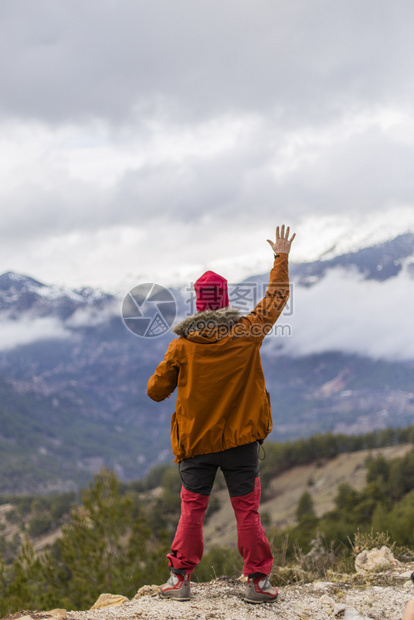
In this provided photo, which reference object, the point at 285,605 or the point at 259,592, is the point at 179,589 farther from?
the point at 285,605

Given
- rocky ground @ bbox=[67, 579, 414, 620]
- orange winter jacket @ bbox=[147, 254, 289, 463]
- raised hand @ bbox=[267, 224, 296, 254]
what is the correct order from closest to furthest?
rocky ground @ bbox=[67, 579, 414, 620], orange winter jacket @ bbox=[147, 254, 289, 463], raised hand @ bbox=[267, 224, 296, 254]

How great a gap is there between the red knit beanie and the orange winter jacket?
0.13 meters

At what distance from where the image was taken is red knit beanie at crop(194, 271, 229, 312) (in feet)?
14.1

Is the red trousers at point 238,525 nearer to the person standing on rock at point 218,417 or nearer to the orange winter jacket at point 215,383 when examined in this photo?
the person standing on rock at point 218,417

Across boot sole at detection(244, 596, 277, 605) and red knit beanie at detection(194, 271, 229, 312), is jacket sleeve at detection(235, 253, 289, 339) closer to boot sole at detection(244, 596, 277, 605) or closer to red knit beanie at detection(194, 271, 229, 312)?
red knit beanie at detection(194, 271, 229, 312)

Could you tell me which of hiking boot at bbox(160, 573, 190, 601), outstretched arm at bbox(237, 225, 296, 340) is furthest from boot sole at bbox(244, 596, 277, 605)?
outstretched arm at bbox(237, 225, 296, 340)

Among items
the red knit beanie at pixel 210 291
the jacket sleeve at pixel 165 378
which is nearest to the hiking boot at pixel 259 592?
the jacket sleeve at pixel 165 378

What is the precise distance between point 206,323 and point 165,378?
58 centimetres

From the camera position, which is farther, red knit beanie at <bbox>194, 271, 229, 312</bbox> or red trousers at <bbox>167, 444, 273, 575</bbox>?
red knit beanie at <bbox>194, 271, 229, 312</bbox>

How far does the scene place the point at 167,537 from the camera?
47.1ft

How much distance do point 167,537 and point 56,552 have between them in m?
37.6

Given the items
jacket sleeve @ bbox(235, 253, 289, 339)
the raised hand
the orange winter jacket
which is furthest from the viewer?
the raised hand

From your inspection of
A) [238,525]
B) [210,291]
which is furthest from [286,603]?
[210,291]

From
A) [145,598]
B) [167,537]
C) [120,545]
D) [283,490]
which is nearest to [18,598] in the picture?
[120,545]
